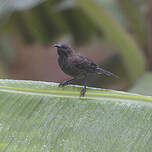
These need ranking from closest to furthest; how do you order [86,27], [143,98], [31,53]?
[143,98] < [86,27] < [31,53]

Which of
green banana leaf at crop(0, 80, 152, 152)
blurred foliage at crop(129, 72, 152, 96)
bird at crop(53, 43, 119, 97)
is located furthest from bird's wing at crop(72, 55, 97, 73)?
blurred foliage at crop(129, 72, 152, 96)

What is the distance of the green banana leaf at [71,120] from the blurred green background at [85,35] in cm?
98

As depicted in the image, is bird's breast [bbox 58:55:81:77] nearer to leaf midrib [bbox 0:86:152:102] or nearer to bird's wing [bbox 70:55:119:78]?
bird's wing [bbox 70:55:119:78]

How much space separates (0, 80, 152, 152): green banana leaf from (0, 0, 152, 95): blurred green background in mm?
980

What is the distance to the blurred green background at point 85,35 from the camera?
3248 millimetres

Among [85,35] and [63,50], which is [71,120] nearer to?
[63,50]

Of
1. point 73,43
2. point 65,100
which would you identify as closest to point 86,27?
point 73,43

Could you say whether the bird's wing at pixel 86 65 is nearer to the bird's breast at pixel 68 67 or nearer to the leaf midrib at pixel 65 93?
the bird's breast at pixel 68 67

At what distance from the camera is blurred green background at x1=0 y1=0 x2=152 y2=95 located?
10.7ft

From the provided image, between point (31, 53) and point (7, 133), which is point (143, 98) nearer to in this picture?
point (7, 133)

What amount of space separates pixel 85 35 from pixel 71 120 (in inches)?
128

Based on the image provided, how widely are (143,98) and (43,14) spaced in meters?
3.30

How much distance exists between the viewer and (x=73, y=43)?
5.16m

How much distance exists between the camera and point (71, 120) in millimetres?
1717
